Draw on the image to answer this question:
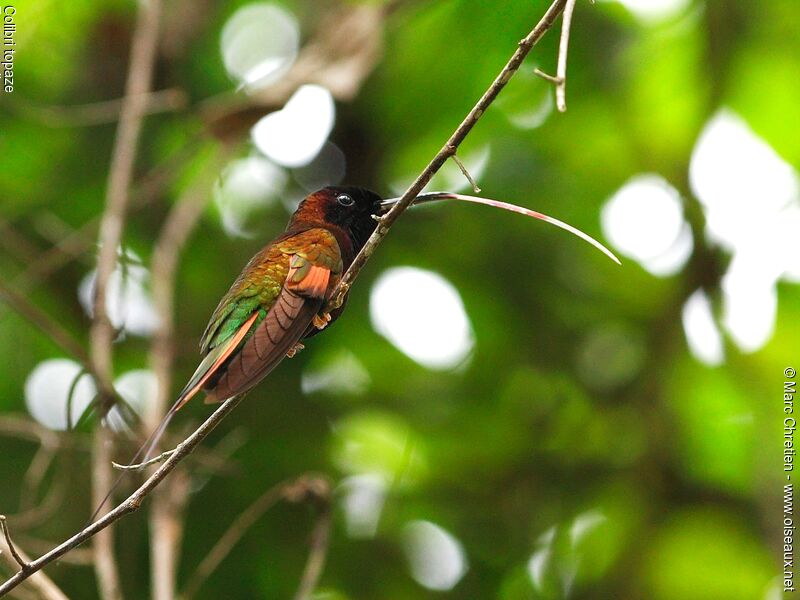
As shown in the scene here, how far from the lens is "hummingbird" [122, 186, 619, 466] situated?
76.5 inches

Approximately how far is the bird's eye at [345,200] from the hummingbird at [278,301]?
12 mm

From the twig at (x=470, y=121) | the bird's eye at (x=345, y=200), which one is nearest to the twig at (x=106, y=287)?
the bird's eye at (x=345, y=200)

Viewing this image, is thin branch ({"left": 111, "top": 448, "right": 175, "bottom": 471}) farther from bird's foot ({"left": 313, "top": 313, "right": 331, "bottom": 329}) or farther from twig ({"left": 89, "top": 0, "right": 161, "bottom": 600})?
twig ({"left": 89, "top": 0, "right": 161, "bottom": 600})

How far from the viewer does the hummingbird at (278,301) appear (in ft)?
6.38

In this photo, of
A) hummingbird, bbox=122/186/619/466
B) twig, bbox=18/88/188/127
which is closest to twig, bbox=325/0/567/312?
hummingbird, bbox=122/186/619/466

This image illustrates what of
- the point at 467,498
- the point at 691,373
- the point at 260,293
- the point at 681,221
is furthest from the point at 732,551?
the point at 260,293

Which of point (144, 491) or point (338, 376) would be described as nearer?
point (144, 491)

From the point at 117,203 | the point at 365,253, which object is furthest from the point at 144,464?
the point at 117,203

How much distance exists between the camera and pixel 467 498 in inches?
180

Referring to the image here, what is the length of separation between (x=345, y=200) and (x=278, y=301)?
3.32ft

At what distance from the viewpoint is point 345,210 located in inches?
129

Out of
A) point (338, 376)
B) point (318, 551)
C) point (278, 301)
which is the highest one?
point (338, 376)

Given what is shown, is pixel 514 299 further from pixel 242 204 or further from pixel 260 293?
pixel 260 293

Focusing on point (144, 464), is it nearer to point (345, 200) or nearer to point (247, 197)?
point (345, 200)
